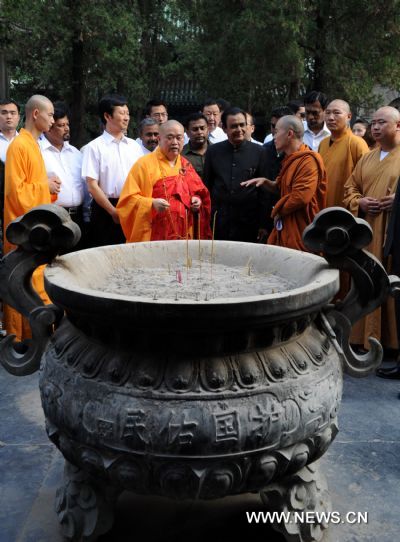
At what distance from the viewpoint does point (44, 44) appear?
11070 millimetres

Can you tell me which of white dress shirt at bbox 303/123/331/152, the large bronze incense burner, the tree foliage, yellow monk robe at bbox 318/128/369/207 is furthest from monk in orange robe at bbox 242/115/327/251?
the tree foliage

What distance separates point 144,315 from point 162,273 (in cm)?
97

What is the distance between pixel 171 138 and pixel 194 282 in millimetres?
2361

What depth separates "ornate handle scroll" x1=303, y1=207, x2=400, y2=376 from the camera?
2459 mm

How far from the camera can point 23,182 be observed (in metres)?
4.67

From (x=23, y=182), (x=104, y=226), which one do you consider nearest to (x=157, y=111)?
(x=104, y=226)

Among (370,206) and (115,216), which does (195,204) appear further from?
(370,206)

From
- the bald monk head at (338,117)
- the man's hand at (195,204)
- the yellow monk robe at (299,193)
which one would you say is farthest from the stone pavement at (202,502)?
the bald monk head at (338,117)

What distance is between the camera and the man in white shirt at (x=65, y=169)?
17.9 feet

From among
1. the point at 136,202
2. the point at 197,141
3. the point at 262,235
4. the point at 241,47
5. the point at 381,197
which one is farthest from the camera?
the point at 241,47

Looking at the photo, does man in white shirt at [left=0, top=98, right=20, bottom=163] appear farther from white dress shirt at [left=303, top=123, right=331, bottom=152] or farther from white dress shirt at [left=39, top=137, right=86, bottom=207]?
white dress shirt at [left=303, top=123, right=331, bottom=152]

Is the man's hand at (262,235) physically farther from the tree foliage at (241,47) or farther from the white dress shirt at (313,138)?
the tree foliage at (241,47)

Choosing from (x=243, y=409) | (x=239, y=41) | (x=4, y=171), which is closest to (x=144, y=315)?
(x=243, y=409)

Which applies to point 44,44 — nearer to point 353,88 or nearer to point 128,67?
point 128,67
